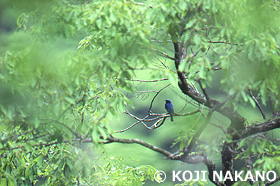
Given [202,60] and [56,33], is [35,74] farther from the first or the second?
[202,60]

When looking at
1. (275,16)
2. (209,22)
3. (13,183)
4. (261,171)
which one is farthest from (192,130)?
(13,183)

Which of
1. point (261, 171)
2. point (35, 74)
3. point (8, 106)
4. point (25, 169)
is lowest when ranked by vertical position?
point (25, 169)

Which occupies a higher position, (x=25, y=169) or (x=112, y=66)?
(x=112, y=66)

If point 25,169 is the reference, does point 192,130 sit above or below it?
above

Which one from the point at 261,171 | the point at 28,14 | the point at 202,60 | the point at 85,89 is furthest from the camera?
the point at 85,89

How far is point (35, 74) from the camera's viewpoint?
2215 mm

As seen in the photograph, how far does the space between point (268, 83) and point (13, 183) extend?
5.78 ft

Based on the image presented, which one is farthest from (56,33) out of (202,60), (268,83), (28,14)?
(268,83)

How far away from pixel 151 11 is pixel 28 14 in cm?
85

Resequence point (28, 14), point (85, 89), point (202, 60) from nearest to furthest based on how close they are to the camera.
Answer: point (202, 60)
point (28, 14)
point (85, 89)

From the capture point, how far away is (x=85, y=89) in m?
2.92

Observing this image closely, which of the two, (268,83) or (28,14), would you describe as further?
(28,14)

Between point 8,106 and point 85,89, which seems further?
point 85,89

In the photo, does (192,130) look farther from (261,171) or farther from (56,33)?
(56,33)
